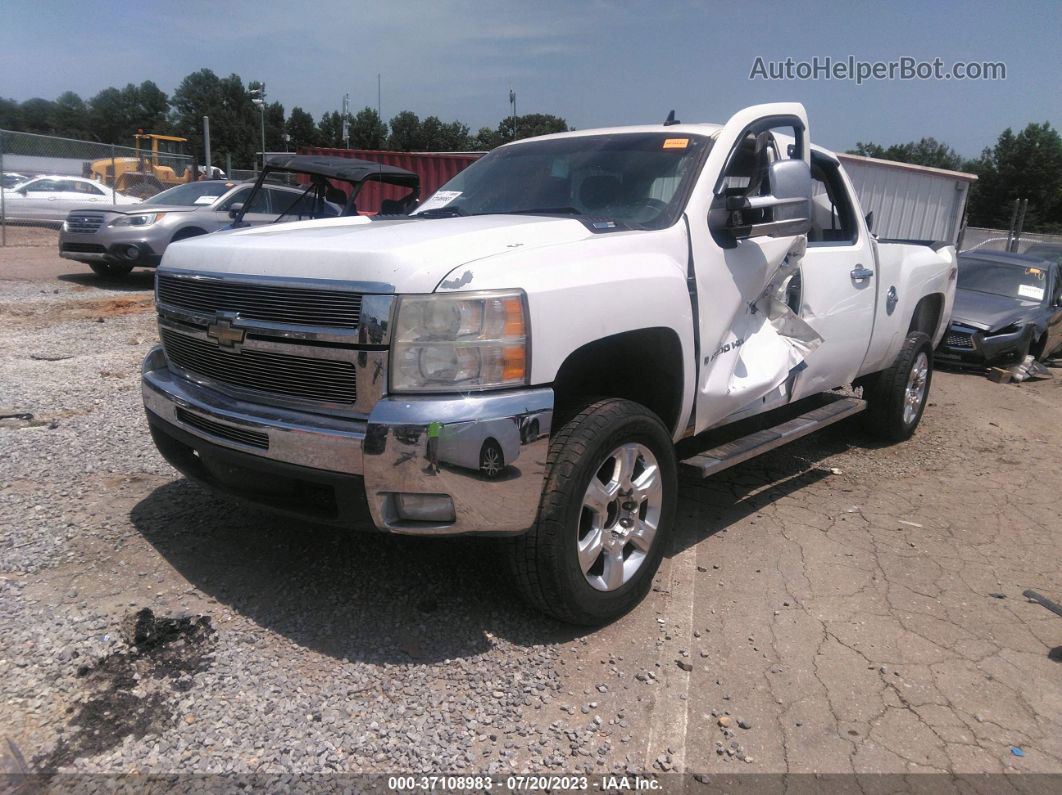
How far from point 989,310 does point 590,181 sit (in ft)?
27.7

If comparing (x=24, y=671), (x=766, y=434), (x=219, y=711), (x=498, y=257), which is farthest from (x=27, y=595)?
(x=766, y=434)

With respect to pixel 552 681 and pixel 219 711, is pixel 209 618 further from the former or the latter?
pixel 552 681

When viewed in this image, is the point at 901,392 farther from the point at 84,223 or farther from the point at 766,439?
the point at 84,223

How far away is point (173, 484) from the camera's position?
14.2 ft

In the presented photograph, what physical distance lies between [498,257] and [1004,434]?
577 cm

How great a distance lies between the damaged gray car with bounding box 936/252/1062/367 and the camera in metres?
9.83

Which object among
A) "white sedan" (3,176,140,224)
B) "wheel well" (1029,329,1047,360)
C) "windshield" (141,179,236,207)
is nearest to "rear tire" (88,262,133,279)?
"windshield" (141,179,236,207)

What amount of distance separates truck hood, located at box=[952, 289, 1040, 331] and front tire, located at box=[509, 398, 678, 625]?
8121mm

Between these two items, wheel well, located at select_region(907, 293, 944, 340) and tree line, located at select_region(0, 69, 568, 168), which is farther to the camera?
tree line, located at select_region(0, 69, 568, 168)

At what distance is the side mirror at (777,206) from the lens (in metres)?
3.60

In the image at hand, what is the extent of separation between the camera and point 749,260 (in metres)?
3.83

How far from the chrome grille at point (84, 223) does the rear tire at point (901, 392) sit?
11.2m

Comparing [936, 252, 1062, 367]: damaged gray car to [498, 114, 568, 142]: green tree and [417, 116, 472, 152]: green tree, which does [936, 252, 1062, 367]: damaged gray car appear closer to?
[498, 114, 568, 142]: green tree

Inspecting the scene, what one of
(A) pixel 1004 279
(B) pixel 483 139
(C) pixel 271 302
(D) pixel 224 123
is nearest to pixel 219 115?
(D) pixel 224 123
